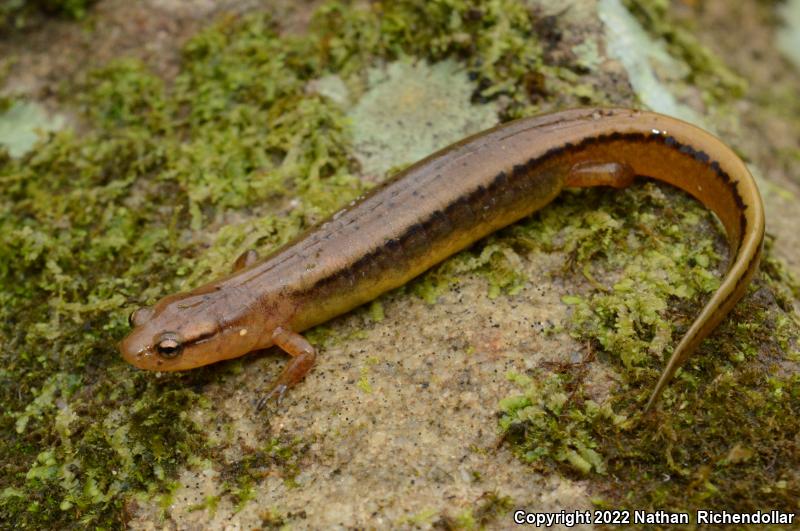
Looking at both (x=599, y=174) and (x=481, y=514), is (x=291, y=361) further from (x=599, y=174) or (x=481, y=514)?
(x=599, y=174)

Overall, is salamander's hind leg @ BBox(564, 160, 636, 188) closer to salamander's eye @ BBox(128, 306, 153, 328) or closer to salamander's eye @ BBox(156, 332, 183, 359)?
salamander's eye @ BBox(156, 332, 183, 359)

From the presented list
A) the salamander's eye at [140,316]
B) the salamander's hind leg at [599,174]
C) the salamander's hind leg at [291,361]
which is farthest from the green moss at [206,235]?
the salamander's eye at [140,316]

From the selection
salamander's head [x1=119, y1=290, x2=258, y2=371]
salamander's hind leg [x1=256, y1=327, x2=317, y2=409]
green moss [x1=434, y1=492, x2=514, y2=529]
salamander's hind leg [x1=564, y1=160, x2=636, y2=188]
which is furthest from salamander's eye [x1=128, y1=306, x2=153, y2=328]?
salamander's hind leg [x1=564, y1=160, x2=636, y2=188]

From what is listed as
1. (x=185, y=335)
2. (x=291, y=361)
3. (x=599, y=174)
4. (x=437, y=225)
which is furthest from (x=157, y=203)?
(x=599, y=174)

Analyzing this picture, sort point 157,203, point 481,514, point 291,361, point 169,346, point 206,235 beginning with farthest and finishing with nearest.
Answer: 1. point 157,203
2. point 206,235
3. point 291,361
4. point 169,346
5. point 481,514

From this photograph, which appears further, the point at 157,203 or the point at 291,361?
the point at 157,203

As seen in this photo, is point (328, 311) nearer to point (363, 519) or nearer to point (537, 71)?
point (363, 519)
